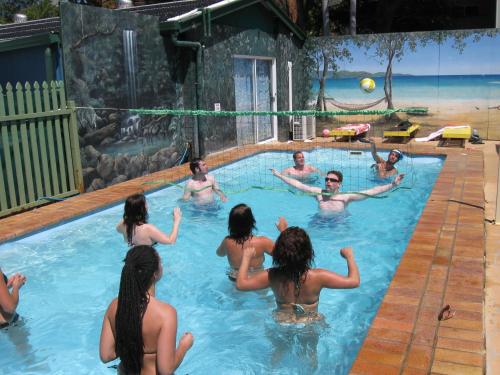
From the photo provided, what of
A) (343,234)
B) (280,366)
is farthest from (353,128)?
(280,366)

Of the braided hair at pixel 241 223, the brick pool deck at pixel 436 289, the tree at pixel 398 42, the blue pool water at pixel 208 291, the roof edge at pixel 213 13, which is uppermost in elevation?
the roof edge at pixel 213 13

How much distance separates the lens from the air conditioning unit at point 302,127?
54.1 ft

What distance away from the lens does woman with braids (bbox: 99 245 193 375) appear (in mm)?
2631

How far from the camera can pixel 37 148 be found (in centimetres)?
818

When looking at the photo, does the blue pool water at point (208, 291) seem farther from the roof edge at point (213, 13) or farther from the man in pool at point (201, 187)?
the roof edge at point (213, 13)

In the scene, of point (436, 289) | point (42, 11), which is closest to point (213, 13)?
point (436, 289)

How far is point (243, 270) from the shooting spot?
3.75 metres

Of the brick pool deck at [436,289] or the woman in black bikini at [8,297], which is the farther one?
the woman in black bikini at [8,297]

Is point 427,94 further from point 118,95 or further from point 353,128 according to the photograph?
point 118,95

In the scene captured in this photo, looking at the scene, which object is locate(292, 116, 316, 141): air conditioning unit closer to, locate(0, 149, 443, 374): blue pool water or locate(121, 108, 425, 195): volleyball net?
locate(121, 108, 425, 195): volleyball net

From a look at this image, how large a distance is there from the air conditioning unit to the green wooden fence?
8.76m

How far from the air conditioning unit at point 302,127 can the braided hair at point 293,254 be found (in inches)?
512

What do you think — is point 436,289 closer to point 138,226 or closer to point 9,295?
point 138,226

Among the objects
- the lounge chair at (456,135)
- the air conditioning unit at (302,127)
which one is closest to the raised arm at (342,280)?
the lounge chair at (456,135)
